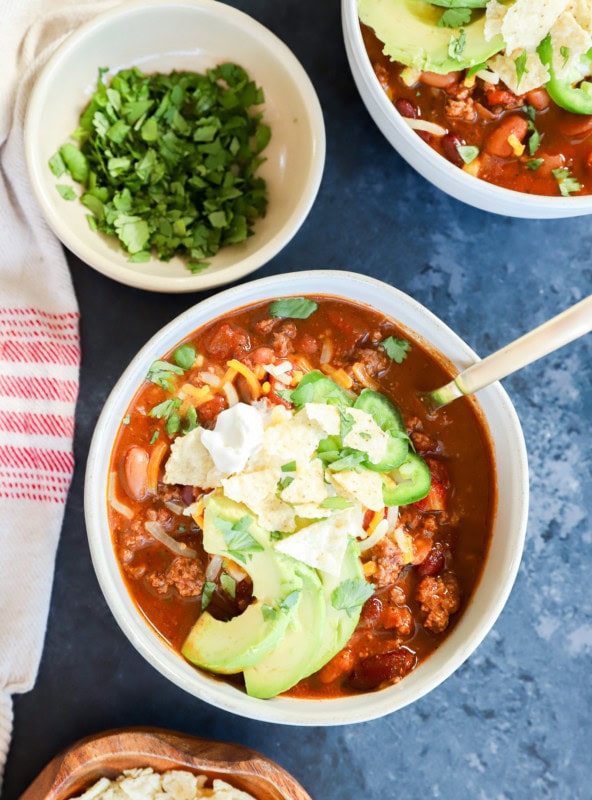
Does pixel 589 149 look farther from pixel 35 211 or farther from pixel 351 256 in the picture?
pixel 35 211

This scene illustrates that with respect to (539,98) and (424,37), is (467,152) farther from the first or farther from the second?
(424,37)

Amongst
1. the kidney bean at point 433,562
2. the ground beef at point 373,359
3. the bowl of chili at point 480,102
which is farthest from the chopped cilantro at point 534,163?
the kidney bean at point 433,562

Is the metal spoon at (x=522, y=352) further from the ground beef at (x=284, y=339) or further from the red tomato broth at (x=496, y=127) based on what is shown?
the red tomato broth at (x=496, y=127)

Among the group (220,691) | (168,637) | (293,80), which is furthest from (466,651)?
(293,80)

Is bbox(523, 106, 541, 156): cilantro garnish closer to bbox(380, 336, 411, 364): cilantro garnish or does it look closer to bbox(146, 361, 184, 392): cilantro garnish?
bbox(380, 336, 411, 364): cilantro garnish

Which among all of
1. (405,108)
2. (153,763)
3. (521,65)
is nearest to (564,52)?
(521,65)

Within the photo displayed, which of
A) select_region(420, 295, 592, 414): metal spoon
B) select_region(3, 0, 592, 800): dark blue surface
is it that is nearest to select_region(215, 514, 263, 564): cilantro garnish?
select_region(420, 295, 592, 414): metal spoon

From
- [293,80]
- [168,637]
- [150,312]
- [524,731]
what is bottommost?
[524,731]
